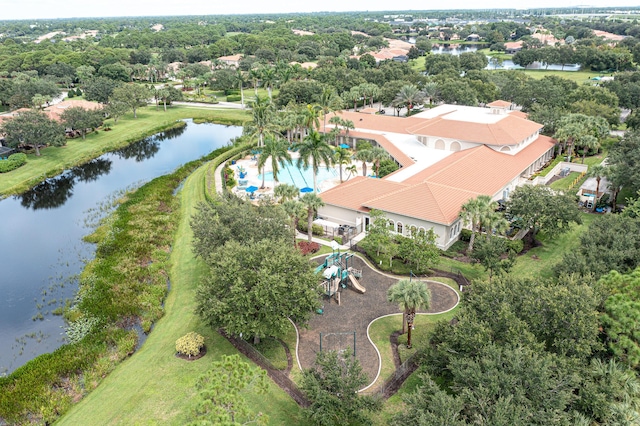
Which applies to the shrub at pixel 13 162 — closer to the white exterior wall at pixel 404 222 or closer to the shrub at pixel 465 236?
the white exterior wall at pixel 404 222

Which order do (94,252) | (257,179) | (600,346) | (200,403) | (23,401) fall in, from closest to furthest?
1. (200,403)
2. (600,346)
3. (23,401)
4. (94,252)
5. (257,179)

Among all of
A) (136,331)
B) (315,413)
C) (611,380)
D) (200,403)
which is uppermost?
(200,403)

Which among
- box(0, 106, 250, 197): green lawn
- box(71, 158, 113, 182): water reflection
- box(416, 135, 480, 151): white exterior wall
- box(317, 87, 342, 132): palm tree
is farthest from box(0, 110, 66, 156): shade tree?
box(416, 135, 480, 151): white exterior wall

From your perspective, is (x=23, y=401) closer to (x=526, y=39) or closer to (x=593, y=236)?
(x=593, y=236)

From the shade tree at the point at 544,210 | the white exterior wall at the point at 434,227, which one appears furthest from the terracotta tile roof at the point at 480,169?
the white exterior wall at the point at 434,227

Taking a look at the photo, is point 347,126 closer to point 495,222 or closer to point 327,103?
point 327,103

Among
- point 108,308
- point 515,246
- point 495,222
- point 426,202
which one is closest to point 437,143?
point 426,202

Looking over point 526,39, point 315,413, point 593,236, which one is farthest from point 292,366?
point 526,39

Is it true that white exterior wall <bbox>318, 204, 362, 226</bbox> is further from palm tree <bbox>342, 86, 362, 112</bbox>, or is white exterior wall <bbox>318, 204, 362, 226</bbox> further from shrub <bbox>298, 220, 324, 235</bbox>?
palm tree <bbox>342, 86, 362, 112</bbox>
